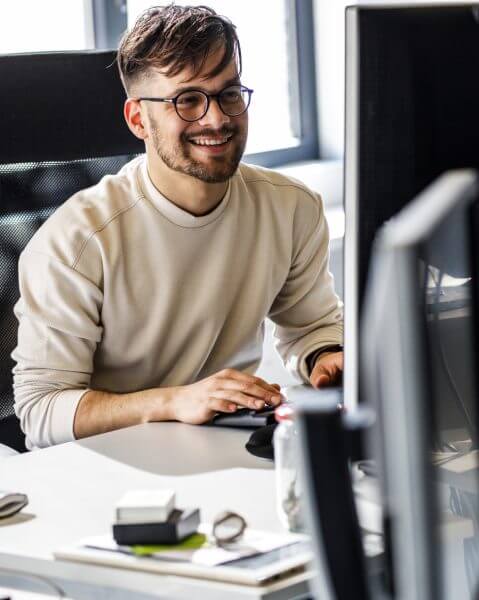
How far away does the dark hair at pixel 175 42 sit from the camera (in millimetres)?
1916

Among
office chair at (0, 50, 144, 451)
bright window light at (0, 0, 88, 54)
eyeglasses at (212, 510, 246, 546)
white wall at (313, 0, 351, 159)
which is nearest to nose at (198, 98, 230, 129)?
office chair at (0, 50, 144, 451)

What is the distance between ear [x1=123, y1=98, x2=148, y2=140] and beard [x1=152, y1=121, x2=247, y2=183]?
71 mm

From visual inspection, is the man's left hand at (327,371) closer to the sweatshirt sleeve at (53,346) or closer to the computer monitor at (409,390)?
the sweatshirt sleeve at (53,346)

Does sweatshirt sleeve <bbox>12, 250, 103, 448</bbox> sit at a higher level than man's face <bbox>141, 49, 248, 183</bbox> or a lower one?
lower

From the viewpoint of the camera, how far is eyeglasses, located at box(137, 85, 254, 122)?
1.92 m

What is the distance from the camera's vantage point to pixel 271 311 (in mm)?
2154

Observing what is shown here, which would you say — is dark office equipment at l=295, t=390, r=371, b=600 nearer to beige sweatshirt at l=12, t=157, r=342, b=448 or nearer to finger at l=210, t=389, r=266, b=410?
finger at l=210, t=389, r=266, b=410

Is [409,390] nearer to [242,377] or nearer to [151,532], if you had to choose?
[151,532]

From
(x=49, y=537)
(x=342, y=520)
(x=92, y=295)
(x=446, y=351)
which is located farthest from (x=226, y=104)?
(x=342, y=520)

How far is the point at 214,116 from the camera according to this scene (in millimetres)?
1919

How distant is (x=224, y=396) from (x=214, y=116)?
54 cm

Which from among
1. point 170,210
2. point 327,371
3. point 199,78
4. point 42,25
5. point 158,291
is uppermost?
point 42,25

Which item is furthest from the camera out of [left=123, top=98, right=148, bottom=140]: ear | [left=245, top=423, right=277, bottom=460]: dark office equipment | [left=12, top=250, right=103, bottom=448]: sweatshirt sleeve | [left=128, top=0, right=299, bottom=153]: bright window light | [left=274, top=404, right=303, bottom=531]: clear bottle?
[left=128, top=0, right=299, bottom=153]: bright window light

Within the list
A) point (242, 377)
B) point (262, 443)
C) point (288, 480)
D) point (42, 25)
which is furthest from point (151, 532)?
point (42, 25)
